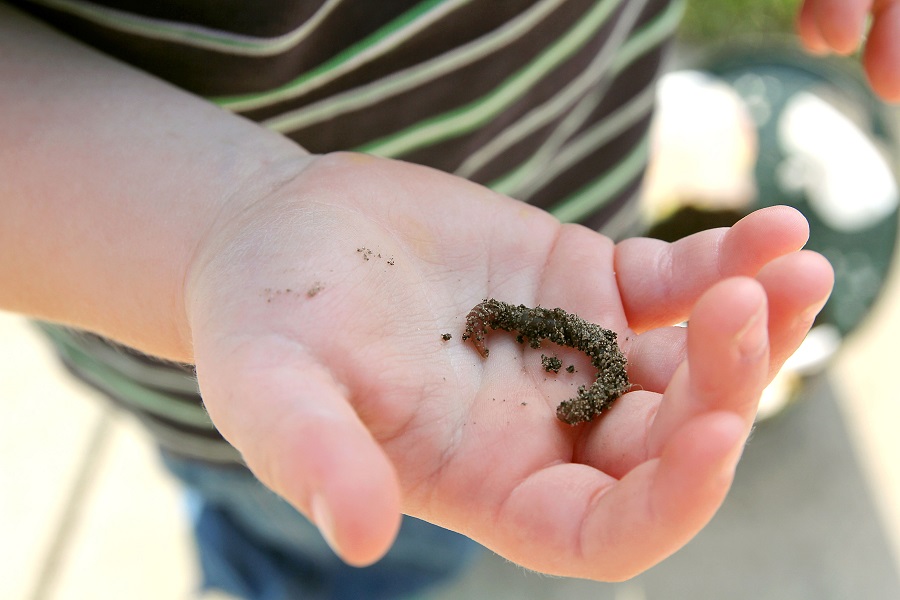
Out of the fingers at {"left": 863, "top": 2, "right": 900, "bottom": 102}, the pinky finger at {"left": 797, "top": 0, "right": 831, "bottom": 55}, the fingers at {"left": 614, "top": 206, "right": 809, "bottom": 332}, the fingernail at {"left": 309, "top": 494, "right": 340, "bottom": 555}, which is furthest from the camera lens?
the pinky finger at {"left": 797, "top": 0, "right": 831, "bottom": 55}

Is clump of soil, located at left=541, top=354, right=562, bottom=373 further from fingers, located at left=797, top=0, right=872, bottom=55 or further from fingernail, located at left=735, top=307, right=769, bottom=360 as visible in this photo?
fingers, located at left=797, top=0, right=872, bottom=55

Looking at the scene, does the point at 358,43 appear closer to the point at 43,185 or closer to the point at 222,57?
the point at 222,57

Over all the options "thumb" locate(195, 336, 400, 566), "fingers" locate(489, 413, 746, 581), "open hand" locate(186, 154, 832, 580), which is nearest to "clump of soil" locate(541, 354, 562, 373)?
"open hand" locate(186, 154, 832, 580)

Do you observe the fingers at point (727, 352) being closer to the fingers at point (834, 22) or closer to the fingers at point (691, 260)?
the fingers at point (691, 260)

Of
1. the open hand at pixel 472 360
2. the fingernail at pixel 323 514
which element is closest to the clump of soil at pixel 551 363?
the open hand at pixel 472 360

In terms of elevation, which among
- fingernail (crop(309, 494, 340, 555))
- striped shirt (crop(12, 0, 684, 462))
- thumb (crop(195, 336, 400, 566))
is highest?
striped shirt (crop(12, 0, 684, 462))

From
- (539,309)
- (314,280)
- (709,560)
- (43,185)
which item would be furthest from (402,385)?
(709,560)

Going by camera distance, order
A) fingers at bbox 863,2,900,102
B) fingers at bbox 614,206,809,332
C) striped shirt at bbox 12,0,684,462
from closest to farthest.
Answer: fingers at bbox 614,206,809,332, striped shirt at bbox 12,0,684,462, fingers at bbox 863,2,900,102
